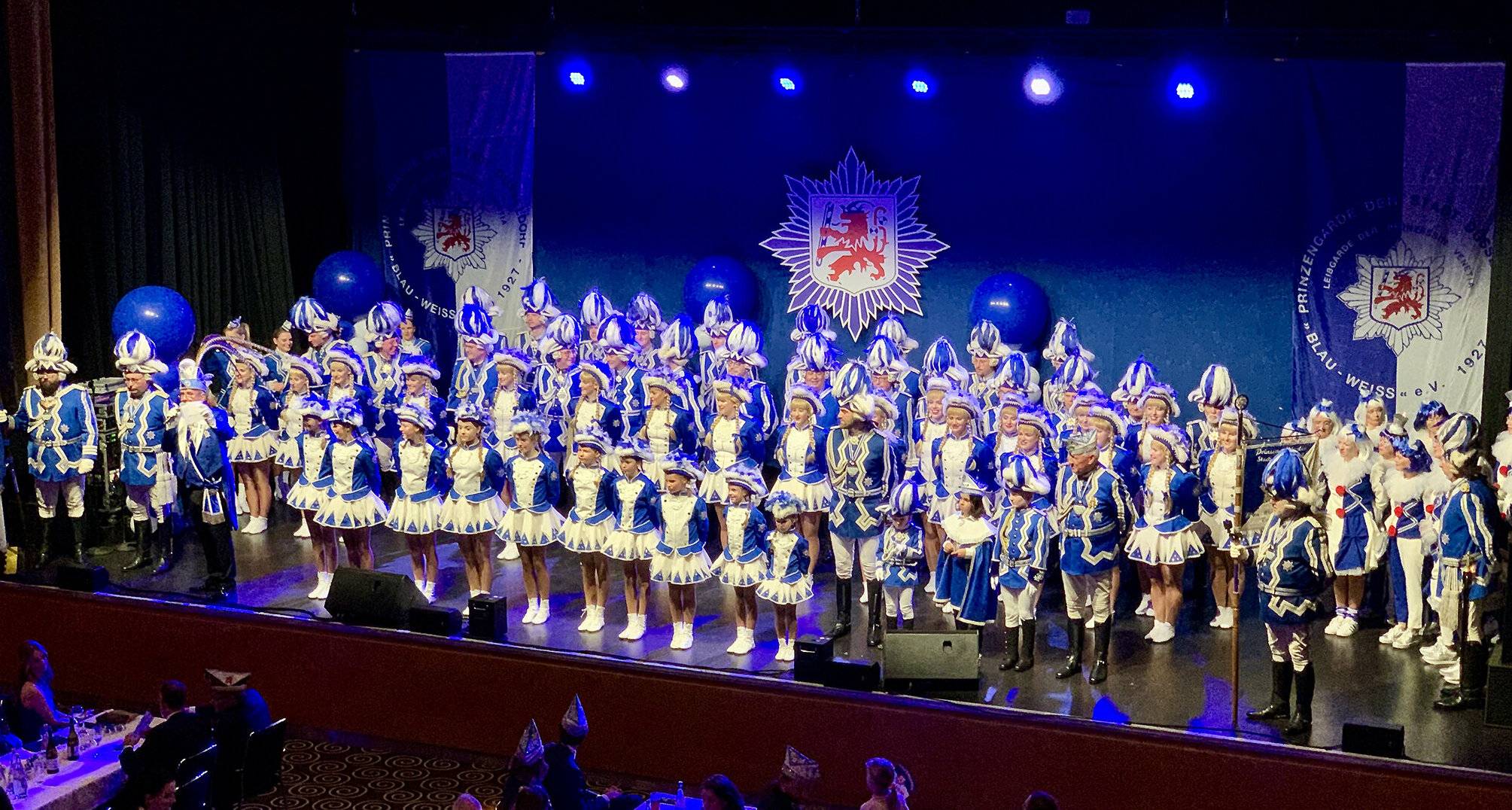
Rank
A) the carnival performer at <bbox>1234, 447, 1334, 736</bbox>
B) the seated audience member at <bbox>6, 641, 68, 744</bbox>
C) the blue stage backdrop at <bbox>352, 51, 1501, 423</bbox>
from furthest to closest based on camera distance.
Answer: the blue stage backdrop at <bbox>352, 51, 1501, 423</bbox>, the carnival performer at <bbox>1234, 447, 1334, 736</bbox>, the seated audience member at <bbox>6, 641, 68, 744</bbox>

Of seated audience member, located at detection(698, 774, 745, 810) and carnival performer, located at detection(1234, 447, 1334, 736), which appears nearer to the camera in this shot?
seated audience member, located at detection(698, 774, 745, 810)

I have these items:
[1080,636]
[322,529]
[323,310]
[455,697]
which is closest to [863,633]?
[1080,636]

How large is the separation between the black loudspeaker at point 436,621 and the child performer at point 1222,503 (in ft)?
14.8

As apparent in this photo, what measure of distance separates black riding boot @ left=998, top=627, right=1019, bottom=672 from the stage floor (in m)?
0.06

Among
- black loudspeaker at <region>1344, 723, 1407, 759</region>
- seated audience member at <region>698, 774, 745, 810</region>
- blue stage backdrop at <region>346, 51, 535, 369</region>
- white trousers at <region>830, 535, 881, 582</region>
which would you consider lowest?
black loudspeaker at <region>1344, 723, 1407, 759</region>

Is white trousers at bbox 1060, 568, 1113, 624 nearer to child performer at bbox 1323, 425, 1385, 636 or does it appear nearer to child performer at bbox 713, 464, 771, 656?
child performer at bbox 1323, 425, 1385, 636

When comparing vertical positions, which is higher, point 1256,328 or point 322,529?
point 1256,328

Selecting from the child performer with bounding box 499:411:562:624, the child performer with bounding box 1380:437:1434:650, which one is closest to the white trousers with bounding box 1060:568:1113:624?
the child performer with bounding box 1380:437:1434:650

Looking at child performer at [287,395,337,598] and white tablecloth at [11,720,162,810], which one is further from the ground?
child performer at [287,395,337,598]

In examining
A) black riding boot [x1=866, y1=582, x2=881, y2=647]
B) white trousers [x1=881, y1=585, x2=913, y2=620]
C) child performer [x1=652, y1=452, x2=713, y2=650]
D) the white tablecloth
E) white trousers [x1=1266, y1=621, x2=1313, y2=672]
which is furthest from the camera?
black riding boot [x1=866, y1=582, x2=881, y2=647]

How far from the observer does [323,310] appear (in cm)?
1371

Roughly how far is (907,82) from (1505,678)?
296 inches

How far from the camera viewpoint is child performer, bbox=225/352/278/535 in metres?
12.6

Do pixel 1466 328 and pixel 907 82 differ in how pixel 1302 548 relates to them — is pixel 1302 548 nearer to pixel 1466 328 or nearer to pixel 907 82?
pixel 1466 328
